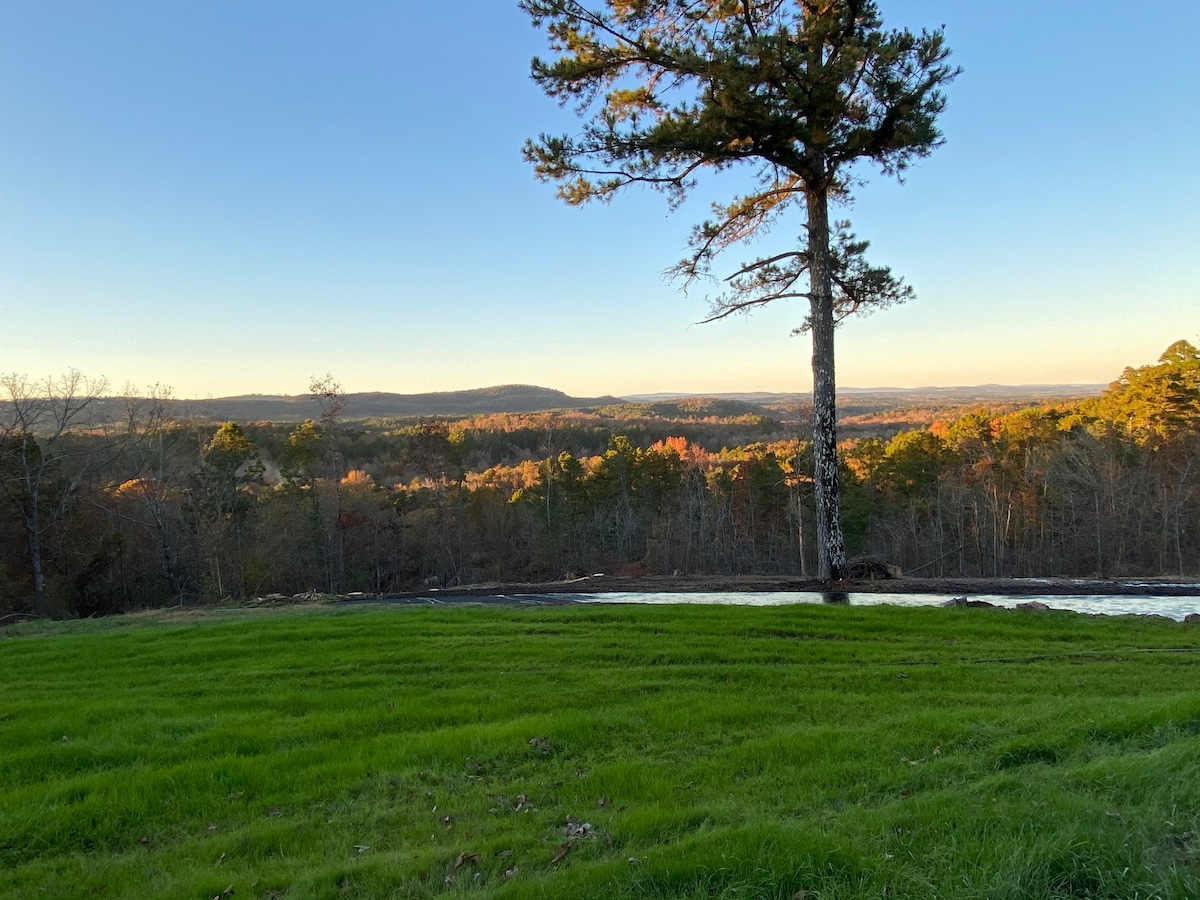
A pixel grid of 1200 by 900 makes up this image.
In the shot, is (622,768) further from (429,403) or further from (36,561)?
(429,403)

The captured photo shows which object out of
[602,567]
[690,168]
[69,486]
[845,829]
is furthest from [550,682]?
[602,567]

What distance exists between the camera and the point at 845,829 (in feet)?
A: 10.6

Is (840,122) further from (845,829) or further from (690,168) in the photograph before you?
(845,829)

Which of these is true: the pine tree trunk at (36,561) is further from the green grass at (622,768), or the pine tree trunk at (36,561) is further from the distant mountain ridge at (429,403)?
the distant mountain ridge at (429,403)

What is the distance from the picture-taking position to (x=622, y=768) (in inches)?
171

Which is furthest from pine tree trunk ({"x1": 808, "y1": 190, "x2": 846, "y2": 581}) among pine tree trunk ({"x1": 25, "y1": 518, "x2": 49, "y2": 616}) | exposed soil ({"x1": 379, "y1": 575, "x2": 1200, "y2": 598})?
pine tree trunk ({"x1": 25, "y1": 518, "x2": 49, "y2": 616})

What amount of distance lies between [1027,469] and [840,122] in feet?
104

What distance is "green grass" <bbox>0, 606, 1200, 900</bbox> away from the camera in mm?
2941

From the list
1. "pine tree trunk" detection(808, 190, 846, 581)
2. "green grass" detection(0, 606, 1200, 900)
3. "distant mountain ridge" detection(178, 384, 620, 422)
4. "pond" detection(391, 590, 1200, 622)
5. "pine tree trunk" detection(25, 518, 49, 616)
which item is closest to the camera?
"green grass" detection(0, 606, 1200, 900)

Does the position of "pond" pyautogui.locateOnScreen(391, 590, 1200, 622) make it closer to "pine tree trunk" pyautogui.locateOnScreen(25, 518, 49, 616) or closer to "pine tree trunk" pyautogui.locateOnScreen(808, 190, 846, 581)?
"pine tree trunk" pyautogui.locateOnScreen(808, 190, 846, 581)

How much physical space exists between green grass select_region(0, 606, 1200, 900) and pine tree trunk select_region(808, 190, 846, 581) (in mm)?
4596

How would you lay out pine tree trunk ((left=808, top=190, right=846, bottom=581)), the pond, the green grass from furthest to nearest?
pine tree trunk ((left=808, top=190, right=846, bottom=581)) < the pond < the green grass

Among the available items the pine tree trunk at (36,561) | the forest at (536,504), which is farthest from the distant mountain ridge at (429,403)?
the pine tree trunk at (36,561)

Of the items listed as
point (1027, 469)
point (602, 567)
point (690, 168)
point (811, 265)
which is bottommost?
point (602, 567)
